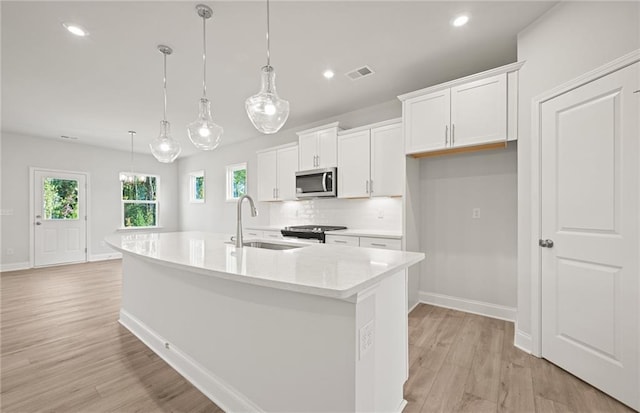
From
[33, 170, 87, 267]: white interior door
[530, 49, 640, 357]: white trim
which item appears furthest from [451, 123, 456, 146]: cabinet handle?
[33, 170, 87, 267]: white interior door

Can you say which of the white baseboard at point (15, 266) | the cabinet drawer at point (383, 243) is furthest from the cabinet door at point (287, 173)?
the white baseboard at point (15, 266)

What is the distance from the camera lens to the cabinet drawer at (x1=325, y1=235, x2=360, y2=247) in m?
3.42

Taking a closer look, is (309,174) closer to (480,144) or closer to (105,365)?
(480,144)

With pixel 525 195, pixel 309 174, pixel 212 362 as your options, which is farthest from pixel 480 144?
pixel 212 362

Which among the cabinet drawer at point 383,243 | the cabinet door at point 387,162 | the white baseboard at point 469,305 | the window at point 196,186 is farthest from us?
the window at point 196,186

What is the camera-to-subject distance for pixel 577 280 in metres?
1.95

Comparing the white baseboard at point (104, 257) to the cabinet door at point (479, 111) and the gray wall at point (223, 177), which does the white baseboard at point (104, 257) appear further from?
the cabinet door at point (479, 111)

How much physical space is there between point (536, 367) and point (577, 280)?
72cm

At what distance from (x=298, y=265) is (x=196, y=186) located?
6920 millimetres

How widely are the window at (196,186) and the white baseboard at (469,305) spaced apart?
19.5 ft

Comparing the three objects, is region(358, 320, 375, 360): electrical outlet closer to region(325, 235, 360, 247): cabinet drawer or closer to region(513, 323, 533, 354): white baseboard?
region(513, 323, 533, 354): white baseboard

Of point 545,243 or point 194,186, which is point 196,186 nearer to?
point 194,186

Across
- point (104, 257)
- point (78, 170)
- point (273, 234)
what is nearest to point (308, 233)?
point (273, 234)

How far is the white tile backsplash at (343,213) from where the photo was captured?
150 inches
